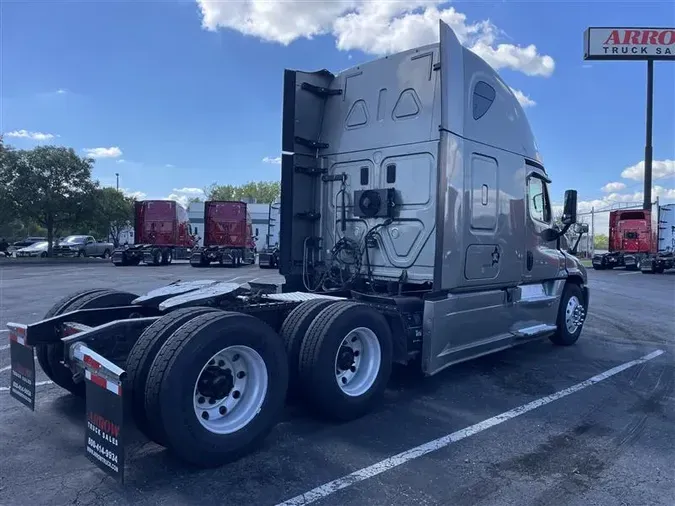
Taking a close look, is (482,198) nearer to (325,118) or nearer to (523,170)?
(523,170)

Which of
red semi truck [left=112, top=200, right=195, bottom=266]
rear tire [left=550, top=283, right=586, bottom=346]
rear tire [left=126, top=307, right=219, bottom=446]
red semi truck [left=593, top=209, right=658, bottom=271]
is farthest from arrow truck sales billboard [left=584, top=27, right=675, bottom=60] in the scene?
rear tire [left=126, top=307, right=219, bottom=446]

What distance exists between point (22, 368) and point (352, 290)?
339 centimetres

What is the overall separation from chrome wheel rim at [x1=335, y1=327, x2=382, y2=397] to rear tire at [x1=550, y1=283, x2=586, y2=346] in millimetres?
4201

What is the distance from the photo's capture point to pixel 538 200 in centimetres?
718

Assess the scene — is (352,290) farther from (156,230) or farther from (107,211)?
(107,211)

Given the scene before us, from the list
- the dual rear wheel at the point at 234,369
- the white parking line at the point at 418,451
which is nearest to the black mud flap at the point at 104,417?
the dual rear wheel at the point at 234,369

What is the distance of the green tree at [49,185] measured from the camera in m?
31.7

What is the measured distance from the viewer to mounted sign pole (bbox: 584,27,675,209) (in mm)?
40000

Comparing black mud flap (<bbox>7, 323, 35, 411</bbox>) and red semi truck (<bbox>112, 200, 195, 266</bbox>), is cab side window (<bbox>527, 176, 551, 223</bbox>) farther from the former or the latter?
red semi truck (<bbox>112, 200, 195, 266</bbox>)

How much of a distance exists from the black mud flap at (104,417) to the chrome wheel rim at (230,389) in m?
0.55

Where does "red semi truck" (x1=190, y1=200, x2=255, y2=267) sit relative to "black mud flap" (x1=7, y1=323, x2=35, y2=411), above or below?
above

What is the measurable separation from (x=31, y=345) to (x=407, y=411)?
328 centimetres

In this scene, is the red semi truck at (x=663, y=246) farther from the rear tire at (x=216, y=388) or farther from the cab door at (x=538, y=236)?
the rear tire at (x=216, y=388)

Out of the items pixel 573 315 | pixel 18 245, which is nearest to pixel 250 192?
pixel 18 245
